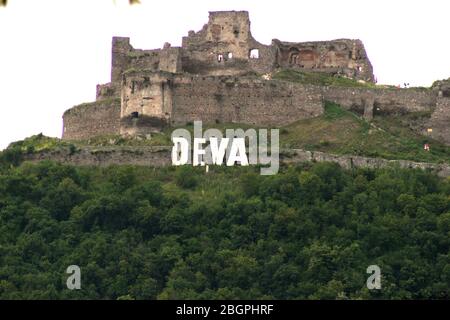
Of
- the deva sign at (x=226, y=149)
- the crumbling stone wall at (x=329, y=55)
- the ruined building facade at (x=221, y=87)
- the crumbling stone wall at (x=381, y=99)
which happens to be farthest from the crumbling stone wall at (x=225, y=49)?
the deva sign at (x=226, y=149)

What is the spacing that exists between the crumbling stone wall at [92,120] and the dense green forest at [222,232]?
4.19 meters

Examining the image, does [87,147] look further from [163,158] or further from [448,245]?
[448,245]

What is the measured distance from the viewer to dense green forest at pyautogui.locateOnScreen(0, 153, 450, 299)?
67.5 metres

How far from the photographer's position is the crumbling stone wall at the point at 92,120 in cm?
8075

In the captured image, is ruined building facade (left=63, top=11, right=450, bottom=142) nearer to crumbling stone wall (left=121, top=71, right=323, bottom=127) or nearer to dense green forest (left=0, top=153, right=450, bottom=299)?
crumbling stone wall (left=121, top=71, right=323, bottom=127)

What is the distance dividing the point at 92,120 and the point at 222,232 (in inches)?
476

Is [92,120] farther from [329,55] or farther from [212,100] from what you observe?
[329,55]

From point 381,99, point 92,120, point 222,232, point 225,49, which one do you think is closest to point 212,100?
point 225,49

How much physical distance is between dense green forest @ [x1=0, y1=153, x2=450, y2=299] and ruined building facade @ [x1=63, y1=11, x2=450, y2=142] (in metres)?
3.61

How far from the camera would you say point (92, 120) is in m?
81.4

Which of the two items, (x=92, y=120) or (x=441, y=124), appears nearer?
(x=441, y=124)

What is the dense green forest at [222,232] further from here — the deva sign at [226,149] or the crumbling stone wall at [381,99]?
the crumbling stone wall at [381,99]

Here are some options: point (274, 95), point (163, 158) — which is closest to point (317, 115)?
point (274, 95)

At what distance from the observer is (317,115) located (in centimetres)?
7962
